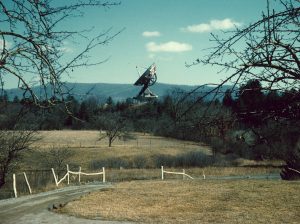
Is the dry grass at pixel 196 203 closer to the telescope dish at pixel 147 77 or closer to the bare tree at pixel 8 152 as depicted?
the bare tree at pixel 8 152

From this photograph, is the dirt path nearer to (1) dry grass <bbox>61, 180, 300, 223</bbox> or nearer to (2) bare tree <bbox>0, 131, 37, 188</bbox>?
(1) dry grass <bbox>61, 180, 300, 223</bbox>

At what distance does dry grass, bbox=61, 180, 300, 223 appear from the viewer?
1705 centimetres

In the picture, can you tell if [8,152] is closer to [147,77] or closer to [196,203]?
[196,203]

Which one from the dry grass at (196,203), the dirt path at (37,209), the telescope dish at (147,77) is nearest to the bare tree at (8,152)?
the dirt path at (37,209)

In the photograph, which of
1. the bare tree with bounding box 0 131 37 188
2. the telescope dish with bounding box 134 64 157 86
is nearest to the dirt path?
the bare tree with bounding box 0 131 37 188

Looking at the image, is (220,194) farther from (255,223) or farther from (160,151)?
(160,151)

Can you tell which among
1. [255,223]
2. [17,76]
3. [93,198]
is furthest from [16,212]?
[17,76]

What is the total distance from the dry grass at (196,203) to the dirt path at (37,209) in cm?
90

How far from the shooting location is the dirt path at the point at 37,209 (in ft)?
53.8

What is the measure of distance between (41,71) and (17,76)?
0.34 metres

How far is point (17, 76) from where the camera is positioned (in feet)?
18.7

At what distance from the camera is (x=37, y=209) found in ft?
62.8

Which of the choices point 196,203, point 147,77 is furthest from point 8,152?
point 147,77

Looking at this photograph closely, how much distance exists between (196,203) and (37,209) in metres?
7.85
